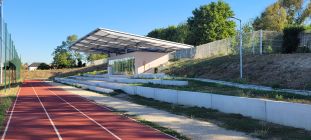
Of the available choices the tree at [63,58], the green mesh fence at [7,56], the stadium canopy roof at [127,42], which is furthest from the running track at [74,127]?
the tree at [63,58]

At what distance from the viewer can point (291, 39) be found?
27656 millimetres

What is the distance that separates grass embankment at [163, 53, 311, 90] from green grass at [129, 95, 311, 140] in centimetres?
554

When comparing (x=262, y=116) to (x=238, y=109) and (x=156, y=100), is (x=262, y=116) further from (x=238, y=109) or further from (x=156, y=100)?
(x=156, y=100)

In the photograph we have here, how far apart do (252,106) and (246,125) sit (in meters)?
1.56

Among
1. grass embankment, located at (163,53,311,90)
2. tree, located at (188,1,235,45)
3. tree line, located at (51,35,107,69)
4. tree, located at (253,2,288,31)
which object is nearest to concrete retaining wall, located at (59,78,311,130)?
grass embankment, located at (163,53,311,90)

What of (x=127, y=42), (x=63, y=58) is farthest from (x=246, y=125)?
(x=63, y=58)

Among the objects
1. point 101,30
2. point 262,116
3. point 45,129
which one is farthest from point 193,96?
point 101,30

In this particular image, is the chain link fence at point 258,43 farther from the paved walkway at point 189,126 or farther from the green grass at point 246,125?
the paved walkway at point 189,126

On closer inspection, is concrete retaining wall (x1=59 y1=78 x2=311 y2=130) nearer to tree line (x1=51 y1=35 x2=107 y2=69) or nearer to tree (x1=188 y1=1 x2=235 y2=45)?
tree (x1=188 y1=1 x2=235 y2=45)

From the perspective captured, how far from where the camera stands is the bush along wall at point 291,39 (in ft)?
89.7

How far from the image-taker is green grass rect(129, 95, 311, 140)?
32.1 feet

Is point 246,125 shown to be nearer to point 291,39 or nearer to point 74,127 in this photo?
point 74,127

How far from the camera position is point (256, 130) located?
1052cm

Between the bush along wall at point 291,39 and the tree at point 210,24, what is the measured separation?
34.5 meters
